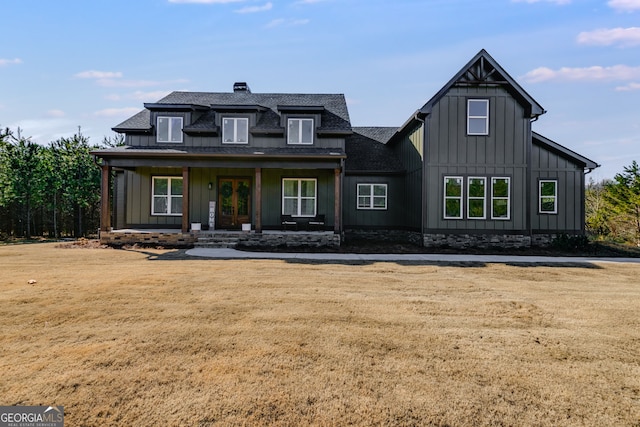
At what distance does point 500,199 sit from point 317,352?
13145 mm

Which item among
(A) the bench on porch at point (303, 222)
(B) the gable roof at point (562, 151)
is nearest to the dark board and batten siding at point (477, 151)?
(B) the gable roof at point (562, 151)

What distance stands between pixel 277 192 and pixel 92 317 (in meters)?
12.2

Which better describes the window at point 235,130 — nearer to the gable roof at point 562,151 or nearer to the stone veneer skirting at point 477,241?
the stone veneer skirting at point 477,241

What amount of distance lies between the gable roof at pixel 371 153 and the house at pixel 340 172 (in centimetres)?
11

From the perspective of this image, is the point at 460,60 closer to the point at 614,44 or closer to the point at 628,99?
the point at 614,44

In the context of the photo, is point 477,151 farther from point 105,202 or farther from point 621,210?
point 105,202

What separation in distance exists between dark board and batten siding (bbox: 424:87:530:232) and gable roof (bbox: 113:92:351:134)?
13.0 feet

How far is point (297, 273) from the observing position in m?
8.97

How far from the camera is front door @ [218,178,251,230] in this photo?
1694 cm

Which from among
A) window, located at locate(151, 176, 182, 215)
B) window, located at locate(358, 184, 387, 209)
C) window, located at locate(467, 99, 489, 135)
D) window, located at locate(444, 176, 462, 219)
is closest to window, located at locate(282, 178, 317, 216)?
window, located at locate(358, 184, 387, 209)

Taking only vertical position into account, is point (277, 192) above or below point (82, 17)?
below

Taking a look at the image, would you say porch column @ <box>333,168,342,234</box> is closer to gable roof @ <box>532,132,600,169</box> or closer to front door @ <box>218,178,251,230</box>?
front door @ <box>218,178,251,230</box>

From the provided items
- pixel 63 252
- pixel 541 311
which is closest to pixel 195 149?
pixel 63 252

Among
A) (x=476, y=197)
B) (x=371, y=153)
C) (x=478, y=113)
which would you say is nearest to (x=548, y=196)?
(x=476, y=197)
